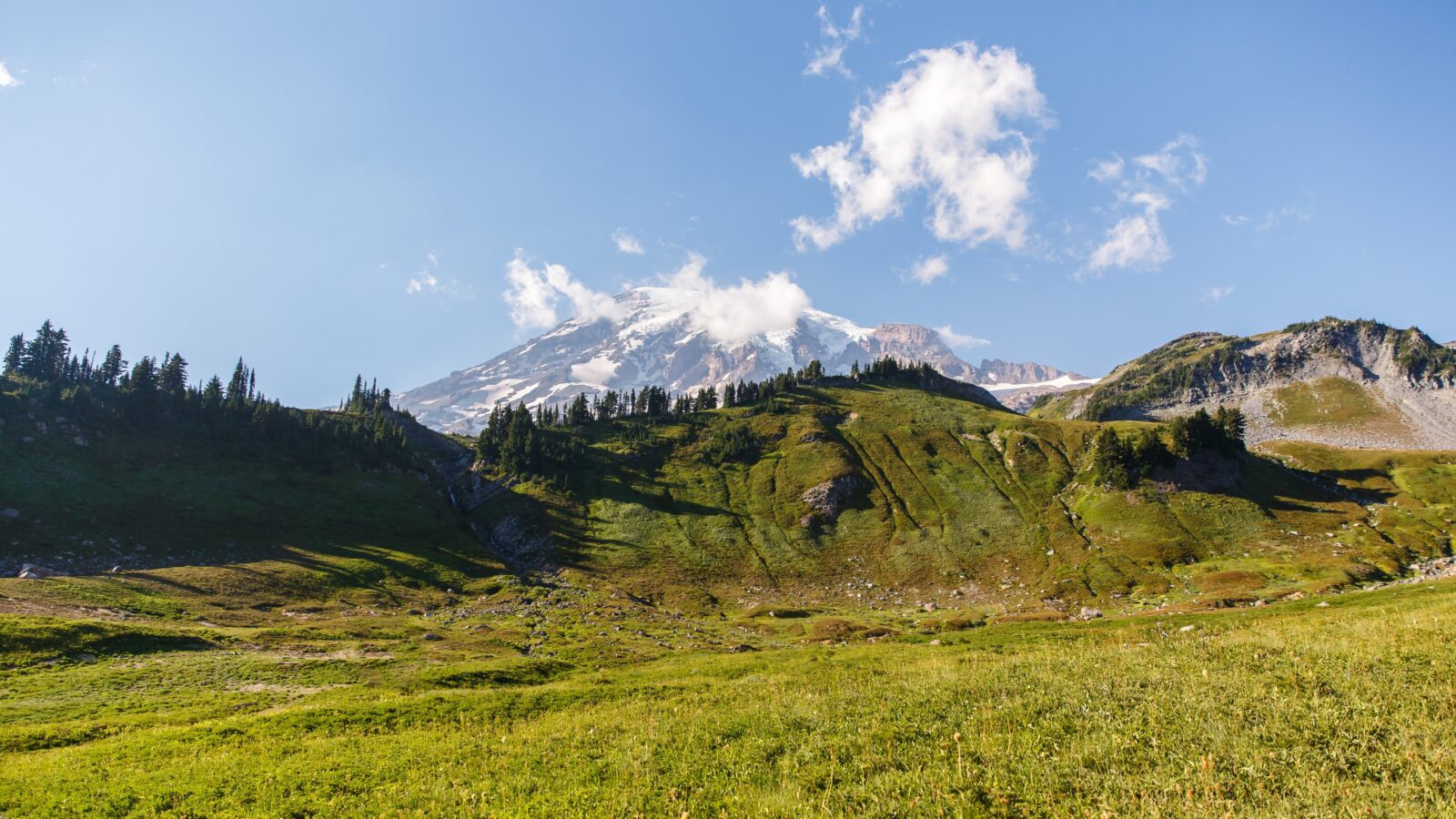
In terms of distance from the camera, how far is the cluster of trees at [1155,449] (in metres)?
117

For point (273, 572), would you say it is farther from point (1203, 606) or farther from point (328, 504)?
point (1203, 606)

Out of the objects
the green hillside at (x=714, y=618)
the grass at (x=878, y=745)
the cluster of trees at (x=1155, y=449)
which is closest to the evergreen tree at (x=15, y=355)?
the green hillside at (x=714, y=618)

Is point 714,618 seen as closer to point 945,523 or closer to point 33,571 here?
point 945,523

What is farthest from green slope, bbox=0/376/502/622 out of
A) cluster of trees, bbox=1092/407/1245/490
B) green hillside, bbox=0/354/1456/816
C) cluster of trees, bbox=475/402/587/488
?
cluster of trees, bbox=1092/407/1245/490

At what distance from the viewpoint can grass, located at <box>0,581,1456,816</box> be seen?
9.96 metres

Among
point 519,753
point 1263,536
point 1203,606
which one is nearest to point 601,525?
point 1203,606

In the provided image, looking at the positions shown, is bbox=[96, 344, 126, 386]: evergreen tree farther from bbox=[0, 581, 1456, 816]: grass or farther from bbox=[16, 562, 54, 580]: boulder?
bbox=[0, 581, 1456, 816]: grass

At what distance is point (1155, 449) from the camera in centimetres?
11806

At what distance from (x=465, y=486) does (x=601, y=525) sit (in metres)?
48.0

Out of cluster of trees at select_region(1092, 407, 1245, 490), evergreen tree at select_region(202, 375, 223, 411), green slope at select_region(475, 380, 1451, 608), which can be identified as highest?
evergreen tree at select_region(202, 375, 223, 411)

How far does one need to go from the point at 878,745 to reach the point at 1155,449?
133 m

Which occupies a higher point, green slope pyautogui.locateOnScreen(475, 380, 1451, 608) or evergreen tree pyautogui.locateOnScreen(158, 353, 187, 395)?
evergreen tree pyautogui.locateOnScreen(158, 353, 187, 395)

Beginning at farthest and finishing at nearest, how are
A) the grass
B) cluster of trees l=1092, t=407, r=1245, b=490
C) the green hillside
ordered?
cluster of trees l=1092, t=407, r=1245, b=490 → the green hillside → the grass

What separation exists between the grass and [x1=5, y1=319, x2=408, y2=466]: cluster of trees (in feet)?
420
